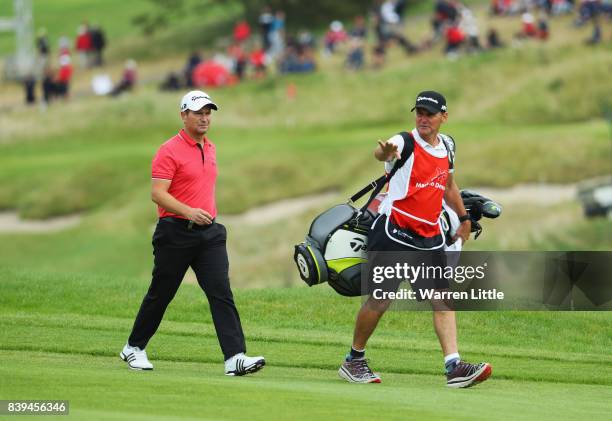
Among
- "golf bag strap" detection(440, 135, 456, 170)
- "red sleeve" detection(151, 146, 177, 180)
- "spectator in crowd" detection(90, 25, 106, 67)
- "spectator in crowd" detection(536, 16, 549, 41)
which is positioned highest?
"spectator in crowd" detection(90, 25, 106, 67)

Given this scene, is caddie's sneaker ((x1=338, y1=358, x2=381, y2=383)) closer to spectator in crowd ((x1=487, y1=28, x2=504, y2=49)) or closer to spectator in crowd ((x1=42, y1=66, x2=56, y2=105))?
spectator in crowd ((x1=487, y1=28, x2=504, y2=49))

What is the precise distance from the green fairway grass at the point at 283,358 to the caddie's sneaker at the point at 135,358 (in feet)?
0.44

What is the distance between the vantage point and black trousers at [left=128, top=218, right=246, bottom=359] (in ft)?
36.4

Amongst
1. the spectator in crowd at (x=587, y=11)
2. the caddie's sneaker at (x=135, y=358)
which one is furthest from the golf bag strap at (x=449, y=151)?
the spectator in crowd at (x=587, y=11)

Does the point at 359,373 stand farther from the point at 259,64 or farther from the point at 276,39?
the point at 276,39

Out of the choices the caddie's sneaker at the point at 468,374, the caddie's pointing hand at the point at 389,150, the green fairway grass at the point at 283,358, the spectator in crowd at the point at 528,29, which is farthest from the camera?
the spectator in crowd at the point at 528,29

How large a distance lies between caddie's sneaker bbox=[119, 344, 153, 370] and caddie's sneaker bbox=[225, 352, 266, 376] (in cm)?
67

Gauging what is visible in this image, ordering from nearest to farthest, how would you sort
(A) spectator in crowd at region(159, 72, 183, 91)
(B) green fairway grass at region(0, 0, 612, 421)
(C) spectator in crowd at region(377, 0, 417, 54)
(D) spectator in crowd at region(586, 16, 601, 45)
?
(B) green fairway grass at region(0, 0, 612, 421) < (D) spectator in crowd at region(586, 16, 601, 45) < (A) spectator in crowd at region(159, 72, 183, 91) < (C) spectator in crowd at region(377, 0, 417, 54)

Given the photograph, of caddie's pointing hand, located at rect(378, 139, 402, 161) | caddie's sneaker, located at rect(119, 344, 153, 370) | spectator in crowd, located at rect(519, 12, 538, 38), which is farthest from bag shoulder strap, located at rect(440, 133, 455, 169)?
spectator in crowd, located at rect(519, 12, 538, 38)

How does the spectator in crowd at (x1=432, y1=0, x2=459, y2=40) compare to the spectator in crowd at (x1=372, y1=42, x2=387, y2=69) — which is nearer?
the spectator in crowd at (x1=372, y1=42, x2=387, y2=69)

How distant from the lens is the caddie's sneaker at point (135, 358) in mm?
11219

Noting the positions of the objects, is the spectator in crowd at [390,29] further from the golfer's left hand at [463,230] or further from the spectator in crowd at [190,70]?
the golfer's left hand at [463,230]

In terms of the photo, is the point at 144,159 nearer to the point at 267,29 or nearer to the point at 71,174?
the point at 71,174

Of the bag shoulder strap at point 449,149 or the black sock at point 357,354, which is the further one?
the black sock at point 357,354
